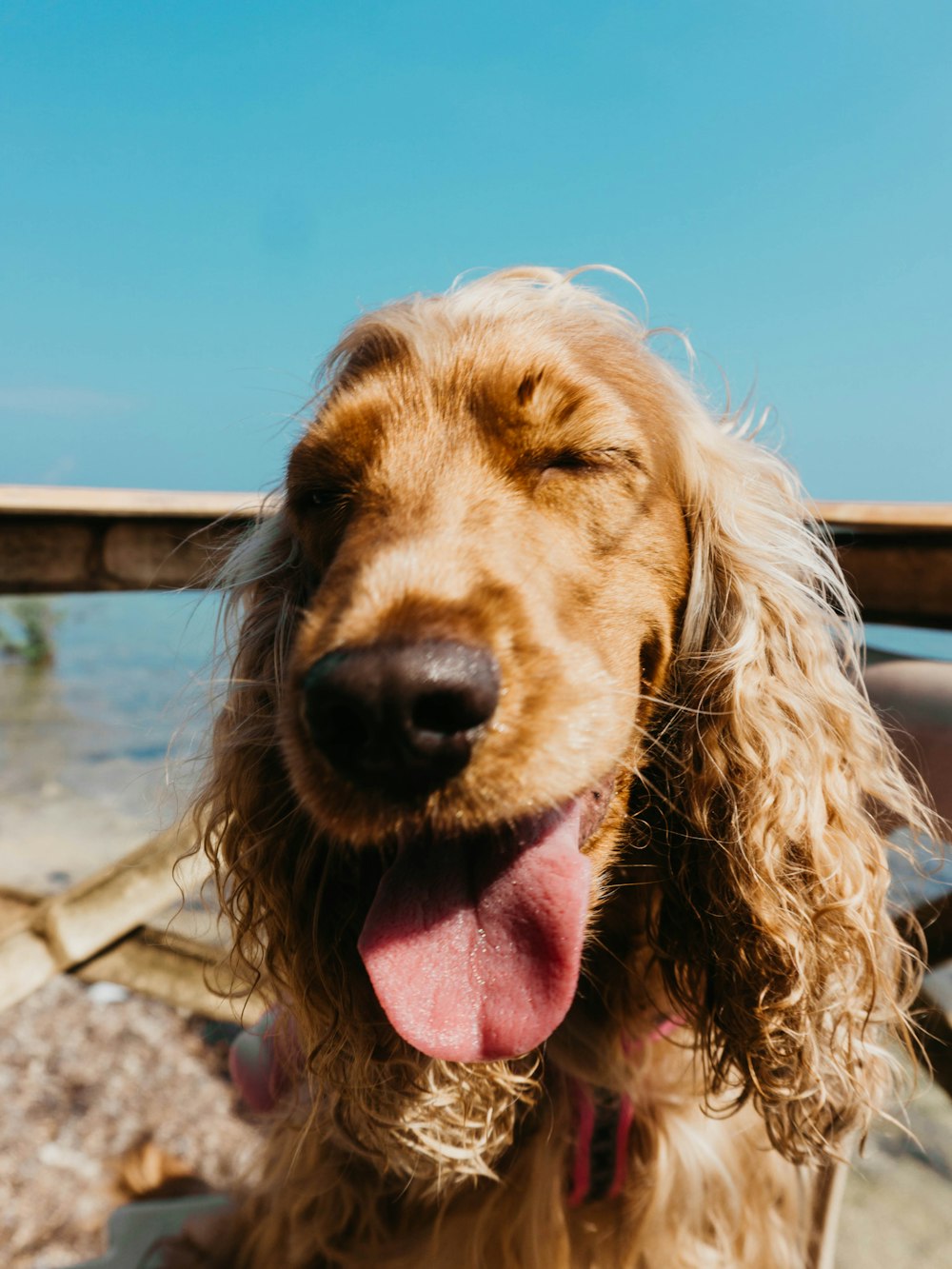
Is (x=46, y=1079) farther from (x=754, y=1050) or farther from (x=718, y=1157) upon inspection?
(x=754, y=1050)

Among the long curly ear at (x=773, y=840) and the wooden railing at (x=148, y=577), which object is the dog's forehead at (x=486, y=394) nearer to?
the long curly ear at (x=773, y=840)

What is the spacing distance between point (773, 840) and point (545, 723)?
1.86 ft

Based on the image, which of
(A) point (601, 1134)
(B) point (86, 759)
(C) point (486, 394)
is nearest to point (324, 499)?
(C) point (486, 394)

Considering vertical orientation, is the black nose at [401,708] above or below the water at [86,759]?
above

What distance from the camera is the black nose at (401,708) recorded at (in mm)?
984

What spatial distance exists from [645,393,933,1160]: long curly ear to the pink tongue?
0.33 meters

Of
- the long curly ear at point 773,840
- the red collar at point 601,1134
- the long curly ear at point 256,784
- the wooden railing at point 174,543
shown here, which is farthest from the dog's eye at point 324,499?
the red collar at point 601,1134

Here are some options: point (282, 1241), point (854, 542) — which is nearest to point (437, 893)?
point (282, 1241)

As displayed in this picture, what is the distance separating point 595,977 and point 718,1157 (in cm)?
51

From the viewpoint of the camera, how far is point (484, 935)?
4.06 ft

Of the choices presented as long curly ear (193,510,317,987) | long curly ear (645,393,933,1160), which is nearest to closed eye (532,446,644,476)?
long curly ear (645,393,933,1160)

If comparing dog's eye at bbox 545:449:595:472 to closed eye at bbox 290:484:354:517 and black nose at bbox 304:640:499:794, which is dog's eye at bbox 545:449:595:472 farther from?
black nose at bbox 304:640:499:794

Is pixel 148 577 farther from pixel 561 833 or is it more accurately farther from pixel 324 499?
pixel 561 833

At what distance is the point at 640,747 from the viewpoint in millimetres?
1498
